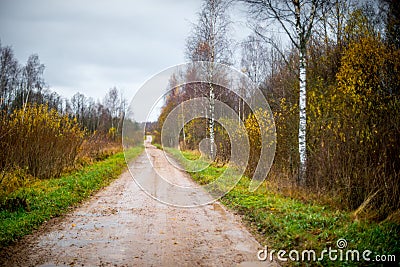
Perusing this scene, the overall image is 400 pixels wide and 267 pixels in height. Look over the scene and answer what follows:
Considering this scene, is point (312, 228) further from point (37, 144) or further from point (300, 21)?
point (37, 144)

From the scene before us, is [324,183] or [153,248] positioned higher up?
[324,183]

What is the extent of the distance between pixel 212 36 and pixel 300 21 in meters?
9.91

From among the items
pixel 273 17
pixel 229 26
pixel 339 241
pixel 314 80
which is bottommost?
pixel 339 241

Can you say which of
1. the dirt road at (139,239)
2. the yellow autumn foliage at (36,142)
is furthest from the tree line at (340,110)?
the yellow autumn foliage at (36,142)

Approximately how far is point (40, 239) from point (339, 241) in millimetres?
5066

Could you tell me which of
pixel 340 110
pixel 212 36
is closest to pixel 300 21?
pixel 340 110

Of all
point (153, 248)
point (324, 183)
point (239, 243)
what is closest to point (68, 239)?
point (153, 248)

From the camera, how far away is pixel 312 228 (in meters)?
5.66

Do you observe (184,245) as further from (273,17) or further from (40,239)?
(273,17)

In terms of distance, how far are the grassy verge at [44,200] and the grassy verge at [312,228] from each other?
4415 mm

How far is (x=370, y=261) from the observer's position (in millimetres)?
4262

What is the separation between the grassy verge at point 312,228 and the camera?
4648 mm

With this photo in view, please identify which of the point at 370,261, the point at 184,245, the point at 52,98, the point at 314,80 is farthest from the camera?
the point at 52,98

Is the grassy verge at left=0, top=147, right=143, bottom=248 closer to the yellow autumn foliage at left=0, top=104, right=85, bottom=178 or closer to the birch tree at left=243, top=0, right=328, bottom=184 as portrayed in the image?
the yellow autumn foliage at left=0, top=104, right=85, bottom=178
